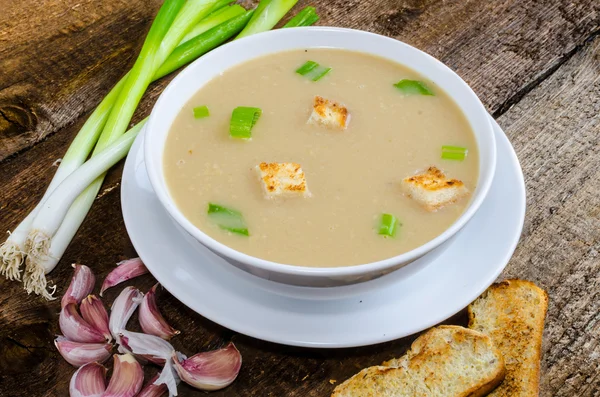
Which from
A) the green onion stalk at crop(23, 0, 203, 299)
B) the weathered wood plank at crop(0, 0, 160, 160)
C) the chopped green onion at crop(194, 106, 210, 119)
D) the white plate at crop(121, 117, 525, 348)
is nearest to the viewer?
the white plate at crop(121, 117, 525, 348)

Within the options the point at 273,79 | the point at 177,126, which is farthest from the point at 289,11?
the point at 177,126

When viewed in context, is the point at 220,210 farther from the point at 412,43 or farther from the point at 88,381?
the point at 412,43

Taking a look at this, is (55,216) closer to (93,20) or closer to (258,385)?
(258,385)

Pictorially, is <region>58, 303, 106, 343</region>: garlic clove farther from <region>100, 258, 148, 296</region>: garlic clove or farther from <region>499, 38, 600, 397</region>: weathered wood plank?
<region>499, 38, 600, 397</region>: weathered wood plank

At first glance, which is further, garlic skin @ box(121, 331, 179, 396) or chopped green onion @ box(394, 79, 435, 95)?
chopped green onion @ box(394, 79, 435, 95)

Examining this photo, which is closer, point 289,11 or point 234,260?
point 234,260

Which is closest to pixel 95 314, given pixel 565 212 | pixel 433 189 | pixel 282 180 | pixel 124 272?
pixel 124 272

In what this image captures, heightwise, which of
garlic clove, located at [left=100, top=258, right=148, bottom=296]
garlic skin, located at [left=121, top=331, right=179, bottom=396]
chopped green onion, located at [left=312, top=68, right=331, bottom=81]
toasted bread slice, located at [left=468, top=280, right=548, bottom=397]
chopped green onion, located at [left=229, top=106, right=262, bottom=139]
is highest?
chopped green onion, located at [left=229, top=106, right=262, bottom=139]

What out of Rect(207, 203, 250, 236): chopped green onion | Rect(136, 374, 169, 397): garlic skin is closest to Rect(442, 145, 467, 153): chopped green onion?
Rect(207, 203, 250, 236): chopped green onion
